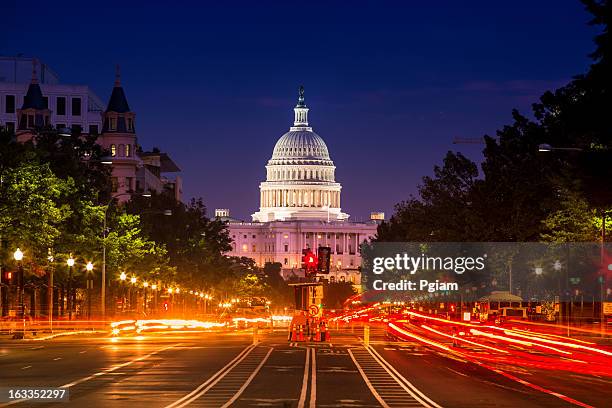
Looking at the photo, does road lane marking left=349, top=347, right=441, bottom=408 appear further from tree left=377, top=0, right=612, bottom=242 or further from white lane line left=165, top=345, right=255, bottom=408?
tree left=377, top=0, right=612, bottom=242

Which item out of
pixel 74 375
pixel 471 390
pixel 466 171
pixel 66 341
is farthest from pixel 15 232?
pixel 466 171

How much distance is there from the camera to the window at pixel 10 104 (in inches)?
7328

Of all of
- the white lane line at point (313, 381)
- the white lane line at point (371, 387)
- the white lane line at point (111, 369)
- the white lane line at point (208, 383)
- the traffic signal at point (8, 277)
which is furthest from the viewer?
the traffic signal at point (8, 277)

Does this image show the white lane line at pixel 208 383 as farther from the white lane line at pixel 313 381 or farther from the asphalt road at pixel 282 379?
the white lane line at pixel 313 381

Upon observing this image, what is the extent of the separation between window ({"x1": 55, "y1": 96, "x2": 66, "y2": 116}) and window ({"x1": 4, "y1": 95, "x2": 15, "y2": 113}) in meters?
6.20

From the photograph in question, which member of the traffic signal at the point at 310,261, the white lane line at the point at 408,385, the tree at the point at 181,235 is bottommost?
the white lane line at the point at 408,385

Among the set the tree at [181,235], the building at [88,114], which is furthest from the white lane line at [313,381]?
the building at [88,114]

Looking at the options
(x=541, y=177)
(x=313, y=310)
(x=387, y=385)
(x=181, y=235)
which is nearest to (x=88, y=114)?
(x=181, y=235)

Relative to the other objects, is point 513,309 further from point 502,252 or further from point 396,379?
point 396,379

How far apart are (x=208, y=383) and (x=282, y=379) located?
2.58 m

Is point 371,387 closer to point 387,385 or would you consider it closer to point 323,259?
point 387,385

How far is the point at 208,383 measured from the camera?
3775 centimetres

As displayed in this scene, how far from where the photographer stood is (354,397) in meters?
32.8

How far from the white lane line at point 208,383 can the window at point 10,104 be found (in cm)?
13586
